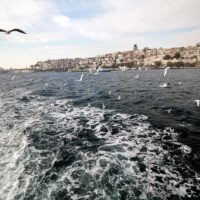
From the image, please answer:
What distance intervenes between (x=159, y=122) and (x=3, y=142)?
1201 centimetres

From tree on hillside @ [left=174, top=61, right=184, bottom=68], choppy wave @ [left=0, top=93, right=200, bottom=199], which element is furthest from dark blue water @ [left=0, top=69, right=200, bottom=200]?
tree on hillside @ [left=174, top=61, right=184, bottom=68]

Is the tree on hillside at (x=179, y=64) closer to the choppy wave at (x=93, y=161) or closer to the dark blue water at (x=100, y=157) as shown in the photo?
the dark blue water at (x=100, y=157)

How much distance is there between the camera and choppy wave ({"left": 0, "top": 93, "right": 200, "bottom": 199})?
352 inches

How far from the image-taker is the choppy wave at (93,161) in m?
8.95

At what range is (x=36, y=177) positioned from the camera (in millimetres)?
10008

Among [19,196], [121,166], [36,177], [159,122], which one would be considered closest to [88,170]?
[121,166]

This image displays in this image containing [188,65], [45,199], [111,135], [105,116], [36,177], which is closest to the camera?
[45,199]

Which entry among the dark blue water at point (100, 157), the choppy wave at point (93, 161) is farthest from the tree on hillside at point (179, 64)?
the choppy wave at point (93, 161)

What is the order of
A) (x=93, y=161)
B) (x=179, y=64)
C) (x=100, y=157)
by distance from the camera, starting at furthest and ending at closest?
(x=179, y=64) < (x=100, y=157) < (x=93, y=161)

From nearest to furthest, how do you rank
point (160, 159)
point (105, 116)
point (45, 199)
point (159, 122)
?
point (45, 199) < point (160, 159) < point (159, 122) < point (105, 116)

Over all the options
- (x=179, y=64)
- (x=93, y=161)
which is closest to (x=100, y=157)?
(x=93, y=161)

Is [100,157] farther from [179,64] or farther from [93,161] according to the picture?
[179,64]

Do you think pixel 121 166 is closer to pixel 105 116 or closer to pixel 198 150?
pixel 198 150

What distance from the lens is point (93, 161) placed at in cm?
1144
